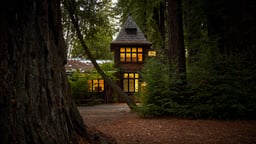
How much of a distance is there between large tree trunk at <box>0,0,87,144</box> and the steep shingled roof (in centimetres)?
1842

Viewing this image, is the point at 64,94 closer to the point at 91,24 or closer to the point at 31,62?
the point at 31,62

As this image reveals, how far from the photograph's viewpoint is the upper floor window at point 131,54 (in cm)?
2189

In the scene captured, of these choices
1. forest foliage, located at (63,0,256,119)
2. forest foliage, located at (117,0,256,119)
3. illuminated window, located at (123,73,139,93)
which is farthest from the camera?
illuminated window, located at (123,73,139,93)

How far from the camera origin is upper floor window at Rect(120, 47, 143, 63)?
21.9 meters

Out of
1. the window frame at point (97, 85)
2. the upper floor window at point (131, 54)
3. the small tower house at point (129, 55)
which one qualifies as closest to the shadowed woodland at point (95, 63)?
the small tower house at point (129, 55)

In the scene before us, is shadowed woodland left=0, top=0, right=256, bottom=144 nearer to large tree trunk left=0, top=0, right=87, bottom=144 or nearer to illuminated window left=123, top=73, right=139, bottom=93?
large tree trunk left=0, top=0, right=87, bottom=144

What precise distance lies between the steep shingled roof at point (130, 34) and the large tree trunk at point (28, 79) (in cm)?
1842

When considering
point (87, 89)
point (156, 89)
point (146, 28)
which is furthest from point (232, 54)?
point (146, 28)

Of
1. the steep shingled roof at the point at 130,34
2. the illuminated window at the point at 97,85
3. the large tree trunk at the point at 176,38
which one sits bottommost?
the illuminated window at the point at 97,85

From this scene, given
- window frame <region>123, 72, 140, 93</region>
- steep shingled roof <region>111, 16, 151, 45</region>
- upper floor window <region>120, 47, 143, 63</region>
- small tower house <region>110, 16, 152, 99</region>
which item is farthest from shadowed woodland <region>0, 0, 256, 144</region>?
window frame <region>123, 72, 140, 93</region>

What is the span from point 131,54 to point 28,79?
1923 cm

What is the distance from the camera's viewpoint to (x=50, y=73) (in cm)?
310

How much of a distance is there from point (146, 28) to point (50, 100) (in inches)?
802

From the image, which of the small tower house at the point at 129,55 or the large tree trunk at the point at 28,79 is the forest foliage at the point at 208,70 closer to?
the large tree trunk at the point at 28,79
